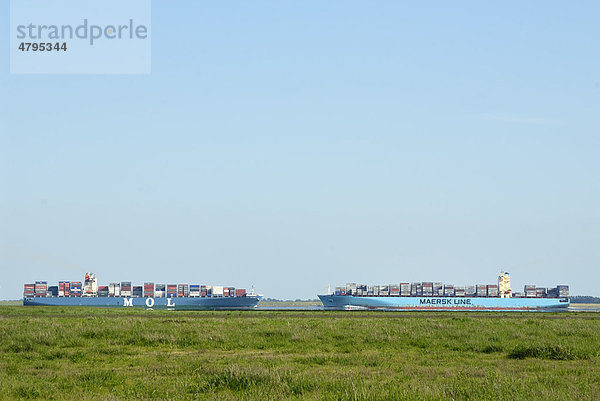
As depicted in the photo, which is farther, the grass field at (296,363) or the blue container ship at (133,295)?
the blue container ship at (133,295)

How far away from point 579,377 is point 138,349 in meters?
20.8

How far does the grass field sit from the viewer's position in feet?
62.8

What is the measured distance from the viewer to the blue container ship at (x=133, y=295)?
183 metres

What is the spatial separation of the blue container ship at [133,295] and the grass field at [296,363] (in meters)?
140

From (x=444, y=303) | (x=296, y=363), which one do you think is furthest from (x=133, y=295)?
→ (x=296, y=363)

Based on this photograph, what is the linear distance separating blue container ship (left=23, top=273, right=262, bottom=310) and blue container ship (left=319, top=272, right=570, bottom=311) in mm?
27633

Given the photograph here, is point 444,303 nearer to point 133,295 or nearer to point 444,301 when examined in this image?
point 444,301

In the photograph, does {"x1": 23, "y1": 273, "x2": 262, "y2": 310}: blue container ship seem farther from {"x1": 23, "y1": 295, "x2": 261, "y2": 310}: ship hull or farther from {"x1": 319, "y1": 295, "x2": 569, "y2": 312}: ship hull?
{"x1": 319, "y1": 295, "x2": 569, "y2": 312}: ship hull

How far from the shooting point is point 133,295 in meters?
192

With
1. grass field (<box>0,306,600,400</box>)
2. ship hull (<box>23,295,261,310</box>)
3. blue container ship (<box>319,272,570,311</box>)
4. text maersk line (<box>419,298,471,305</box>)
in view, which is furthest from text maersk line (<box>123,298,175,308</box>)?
grass field (<box>0,306,600,400</box>)

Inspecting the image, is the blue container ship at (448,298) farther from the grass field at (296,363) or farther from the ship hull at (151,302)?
the grass field at (296,363)

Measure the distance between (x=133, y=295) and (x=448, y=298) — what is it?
86.2 metres

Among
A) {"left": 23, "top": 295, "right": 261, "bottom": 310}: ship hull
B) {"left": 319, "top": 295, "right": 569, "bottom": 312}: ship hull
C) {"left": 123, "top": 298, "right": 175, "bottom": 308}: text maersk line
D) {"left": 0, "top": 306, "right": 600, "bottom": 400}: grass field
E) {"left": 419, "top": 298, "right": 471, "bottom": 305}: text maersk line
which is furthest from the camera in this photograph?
{"left": 123, "top": 298, "right": 175, "bottom": 308}: text maersk line

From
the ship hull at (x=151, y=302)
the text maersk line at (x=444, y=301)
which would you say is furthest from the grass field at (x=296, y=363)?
the ship hull at (x=151, y=302)
